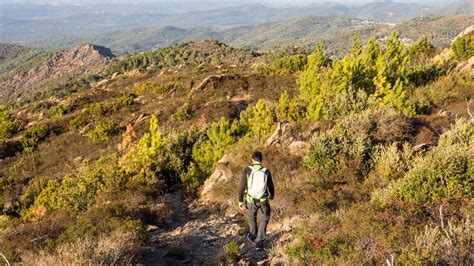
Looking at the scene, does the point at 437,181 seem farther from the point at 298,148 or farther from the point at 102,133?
the point at 102,133

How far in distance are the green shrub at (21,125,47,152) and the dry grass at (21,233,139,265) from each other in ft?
89.4

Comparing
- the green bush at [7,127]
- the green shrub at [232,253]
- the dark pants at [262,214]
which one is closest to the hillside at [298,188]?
the green shrub at [232,253]

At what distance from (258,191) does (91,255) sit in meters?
3.54

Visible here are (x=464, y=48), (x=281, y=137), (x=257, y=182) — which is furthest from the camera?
(x=464, y=48)

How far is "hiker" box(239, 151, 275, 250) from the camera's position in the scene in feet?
25.5

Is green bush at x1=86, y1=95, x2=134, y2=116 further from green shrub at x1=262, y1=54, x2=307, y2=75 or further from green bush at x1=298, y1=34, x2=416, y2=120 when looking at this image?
green bush at x1=298, y1=34, x2=416, y2=120

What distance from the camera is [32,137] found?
3219 cm

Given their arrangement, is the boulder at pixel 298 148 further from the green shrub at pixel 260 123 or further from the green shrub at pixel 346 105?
the green shrub at pixel 346 105

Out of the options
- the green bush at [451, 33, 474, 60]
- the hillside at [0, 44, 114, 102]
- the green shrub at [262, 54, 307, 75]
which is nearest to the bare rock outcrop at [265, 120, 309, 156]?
the green bush at [451, 33, 474, 60]

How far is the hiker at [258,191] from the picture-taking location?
7.76 m

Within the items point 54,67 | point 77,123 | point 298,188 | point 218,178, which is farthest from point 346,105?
point 54,67

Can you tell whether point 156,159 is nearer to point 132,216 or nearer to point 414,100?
point 132,216

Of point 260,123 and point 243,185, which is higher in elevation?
point 243,185

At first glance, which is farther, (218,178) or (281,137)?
(281,137)
